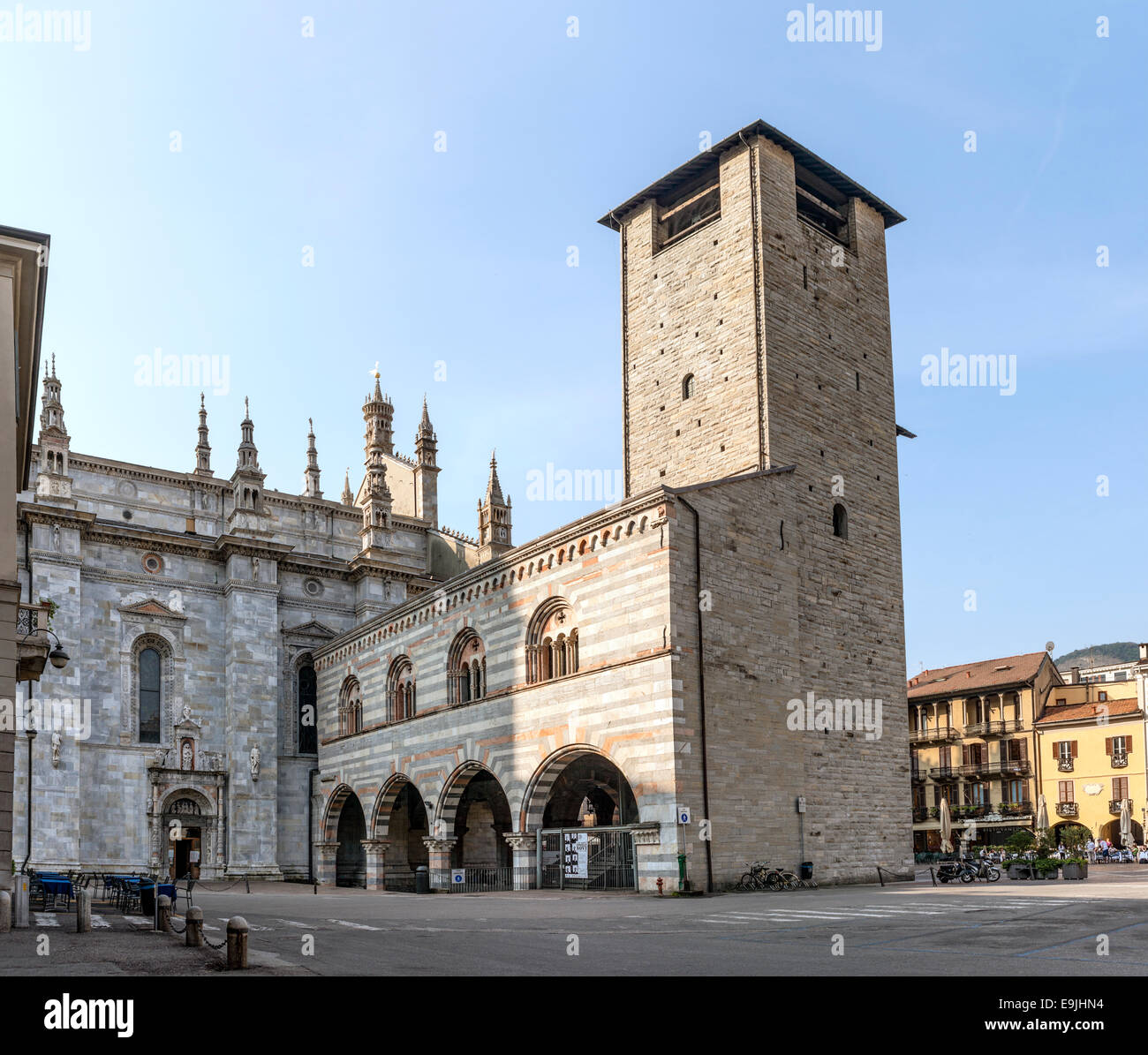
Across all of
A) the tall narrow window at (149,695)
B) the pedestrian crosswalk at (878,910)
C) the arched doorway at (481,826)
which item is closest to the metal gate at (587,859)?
the pedestrian crosswalk at (878,910)

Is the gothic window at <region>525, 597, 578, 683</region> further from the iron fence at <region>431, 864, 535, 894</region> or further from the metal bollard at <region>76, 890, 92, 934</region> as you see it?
the metal bollard at <region>76, 890, 92, 934</region>

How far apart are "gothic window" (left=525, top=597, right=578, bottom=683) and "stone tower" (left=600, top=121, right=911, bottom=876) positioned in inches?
158

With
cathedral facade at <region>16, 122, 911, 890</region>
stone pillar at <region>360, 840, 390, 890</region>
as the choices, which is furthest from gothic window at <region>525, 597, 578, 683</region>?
stone pillar at <region>360, 840, 390, 890</region>

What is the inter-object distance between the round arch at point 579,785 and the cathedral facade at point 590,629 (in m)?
0.12

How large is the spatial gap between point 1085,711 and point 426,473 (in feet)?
124

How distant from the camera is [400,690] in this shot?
39.0m

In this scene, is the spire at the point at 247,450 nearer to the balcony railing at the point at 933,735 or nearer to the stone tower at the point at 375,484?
the stone tower at the point at 375,484

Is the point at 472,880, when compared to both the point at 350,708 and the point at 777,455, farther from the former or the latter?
the point at 777,455

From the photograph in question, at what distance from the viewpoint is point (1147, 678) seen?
56.6 meters

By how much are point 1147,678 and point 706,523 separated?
39978mm

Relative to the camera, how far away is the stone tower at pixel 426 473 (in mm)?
56625
